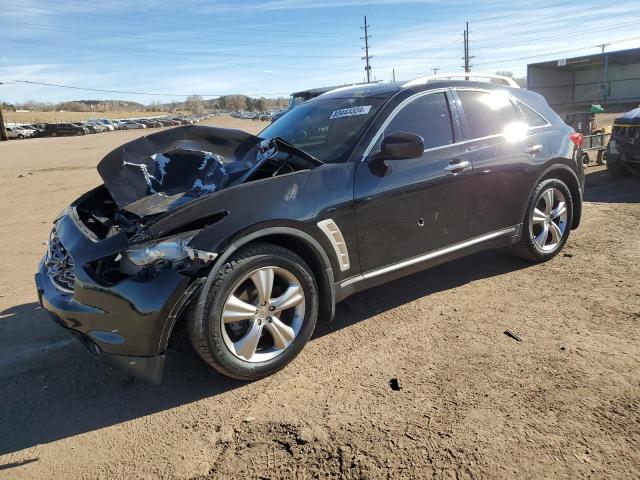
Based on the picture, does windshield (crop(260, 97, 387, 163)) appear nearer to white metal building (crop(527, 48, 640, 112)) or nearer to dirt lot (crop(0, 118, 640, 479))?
dirt lot (crop(0, 118, 640, 479))

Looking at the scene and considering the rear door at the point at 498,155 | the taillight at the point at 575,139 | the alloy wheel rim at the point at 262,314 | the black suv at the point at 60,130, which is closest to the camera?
the alloy wheel rim at the point at 262,314

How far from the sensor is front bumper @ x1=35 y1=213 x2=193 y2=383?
2.78 meters

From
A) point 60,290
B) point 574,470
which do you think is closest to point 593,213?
point 574,470

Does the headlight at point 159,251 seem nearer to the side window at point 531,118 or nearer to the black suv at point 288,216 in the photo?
the black suv at point 288,216

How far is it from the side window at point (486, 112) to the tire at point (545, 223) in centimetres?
73

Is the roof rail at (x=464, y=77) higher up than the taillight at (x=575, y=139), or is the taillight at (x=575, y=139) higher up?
the roof rail at (x=464, y=77)

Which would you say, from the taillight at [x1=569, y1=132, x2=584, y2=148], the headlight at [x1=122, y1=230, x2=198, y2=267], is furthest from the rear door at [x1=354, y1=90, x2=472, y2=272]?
the taillight at [x1=569, y1=132, x2=584, y2=148]

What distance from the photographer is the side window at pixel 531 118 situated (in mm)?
4816

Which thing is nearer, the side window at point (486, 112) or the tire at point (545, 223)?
the side window at point (486, 112)

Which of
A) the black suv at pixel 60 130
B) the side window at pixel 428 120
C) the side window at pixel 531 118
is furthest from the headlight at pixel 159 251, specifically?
the black suv at pixel 60 130

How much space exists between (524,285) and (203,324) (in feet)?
9.91

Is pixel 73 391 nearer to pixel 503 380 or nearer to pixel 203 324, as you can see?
pixel 203 324

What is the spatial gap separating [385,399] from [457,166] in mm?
2086

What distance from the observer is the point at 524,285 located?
4.51 metres
